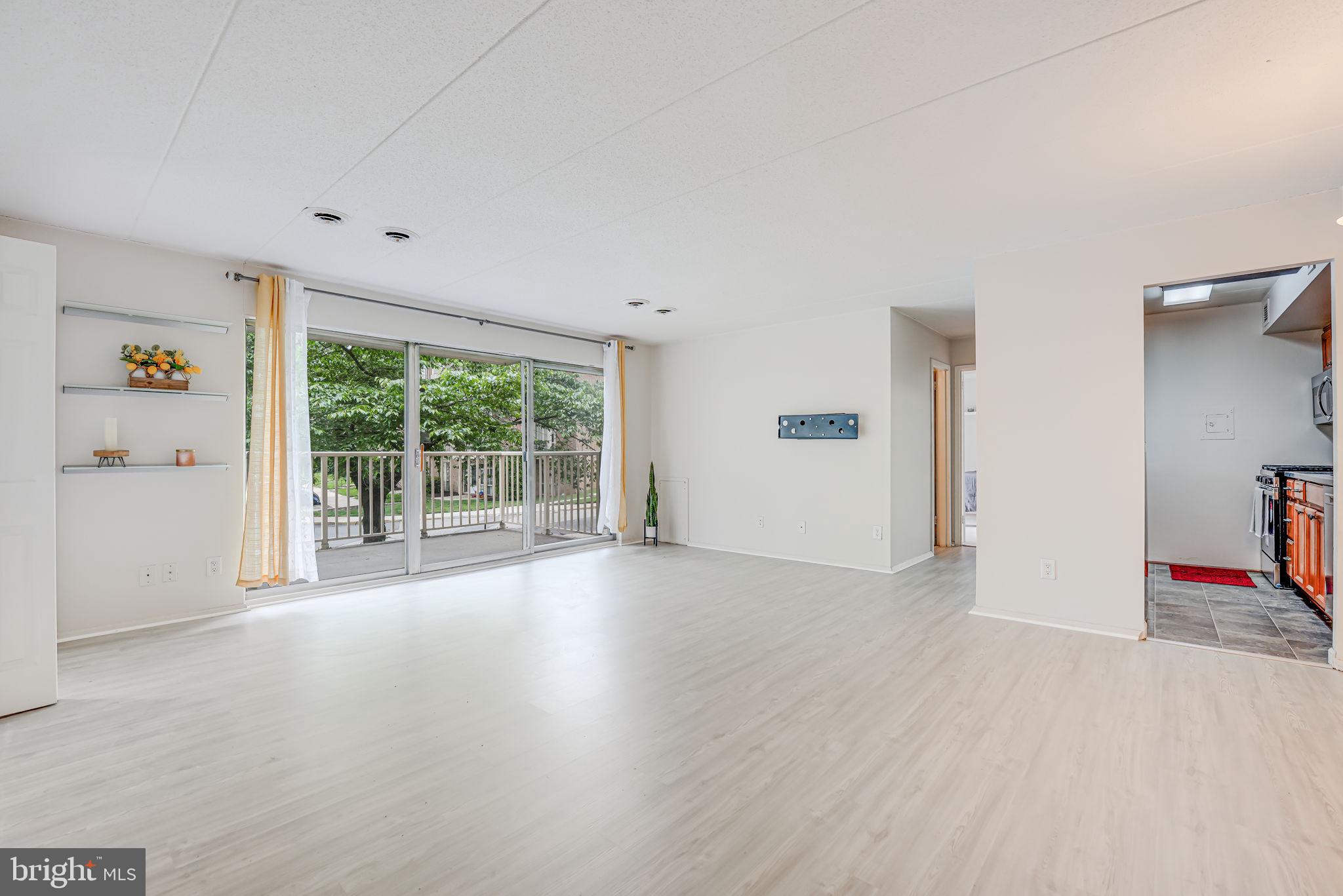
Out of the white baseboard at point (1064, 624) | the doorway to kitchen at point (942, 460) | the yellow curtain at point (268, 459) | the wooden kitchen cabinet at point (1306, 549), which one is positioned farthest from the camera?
the doorway to kitchen at point (942, 460)

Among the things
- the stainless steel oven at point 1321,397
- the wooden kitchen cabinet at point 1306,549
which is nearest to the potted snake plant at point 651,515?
the wooden kitchen cabinet at point 1306,549

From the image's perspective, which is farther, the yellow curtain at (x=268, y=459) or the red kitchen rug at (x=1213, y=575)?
the red kitchen rug at (x=1213, y=575)

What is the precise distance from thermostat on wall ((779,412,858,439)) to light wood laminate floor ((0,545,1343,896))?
2251mm

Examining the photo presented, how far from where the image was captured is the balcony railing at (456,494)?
5926 millimetres

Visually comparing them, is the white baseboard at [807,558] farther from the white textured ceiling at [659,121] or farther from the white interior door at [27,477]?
the white interior door at [27,477]

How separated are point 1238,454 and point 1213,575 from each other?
3.72ft

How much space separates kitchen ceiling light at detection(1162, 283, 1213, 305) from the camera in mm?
4477

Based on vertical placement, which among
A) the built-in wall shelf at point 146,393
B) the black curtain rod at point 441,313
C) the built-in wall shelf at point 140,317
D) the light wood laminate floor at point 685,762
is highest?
the black curtain rod at point 441,313

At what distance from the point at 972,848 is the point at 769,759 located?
27.5 inches

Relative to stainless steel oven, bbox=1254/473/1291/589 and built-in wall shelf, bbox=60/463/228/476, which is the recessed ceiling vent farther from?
stainless steel oven, bbox=1254/473/1291/589

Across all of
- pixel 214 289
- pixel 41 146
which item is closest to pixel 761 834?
pixel 41 146

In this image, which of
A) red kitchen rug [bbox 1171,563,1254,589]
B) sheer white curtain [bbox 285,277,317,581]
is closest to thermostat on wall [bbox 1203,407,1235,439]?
red kitchen rug [bbox 1171,563,1254,589]

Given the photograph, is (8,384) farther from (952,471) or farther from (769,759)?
(952,471)

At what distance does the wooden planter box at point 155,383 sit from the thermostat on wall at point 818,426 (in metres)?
4.91
